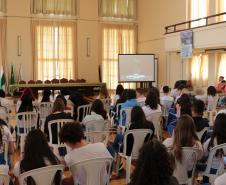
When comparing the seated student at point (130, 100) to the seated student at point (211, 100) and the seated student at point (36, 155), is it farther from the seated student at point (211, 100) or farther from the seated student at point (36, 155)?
the seated student at point (36, 155)

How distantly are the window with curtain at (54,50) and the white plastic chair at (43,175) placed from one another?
46.3 ft

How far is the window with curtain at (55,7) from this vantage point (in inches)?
639

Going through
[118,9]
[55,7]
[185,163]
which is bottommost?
[185,163]

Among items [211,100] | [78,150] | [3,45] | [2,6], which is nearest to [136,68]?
[3,45]

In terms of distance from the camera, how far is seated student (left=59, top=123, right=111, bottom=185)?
305cm

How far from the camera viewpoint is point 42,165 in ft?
9.18

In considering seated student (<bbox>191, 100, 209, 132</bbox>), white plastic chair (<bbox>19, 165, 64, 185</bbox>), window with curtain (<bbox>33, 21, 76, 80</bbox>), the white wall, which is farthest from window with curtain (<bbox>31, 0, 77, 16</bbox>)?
white plastic chair (<bbox>19, 165, 64, 185</bbox>)

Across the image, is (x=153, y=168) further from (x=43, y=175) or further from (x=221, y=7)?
(x=221, y=7)

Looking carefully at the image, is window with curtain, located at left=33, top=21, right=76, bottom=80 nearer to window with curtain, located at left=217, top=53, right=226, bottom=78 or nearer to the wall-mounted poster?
the wall-mounted poster

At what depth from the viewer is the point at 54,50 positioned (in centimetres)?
1677

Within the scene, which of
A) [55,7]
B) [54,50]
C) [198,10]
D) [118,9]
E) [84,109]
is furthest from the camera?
[118,9]

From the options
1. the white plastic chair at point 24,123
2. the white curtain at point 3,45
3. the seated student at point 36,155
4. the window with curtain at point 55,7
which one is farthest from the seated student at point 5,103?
the window with curtain at point 55,7

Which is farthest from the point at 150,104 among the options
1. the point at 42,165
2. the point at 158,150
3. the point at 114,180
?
the point at 158,150

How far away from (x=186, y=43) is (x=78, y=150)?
32.8ft
